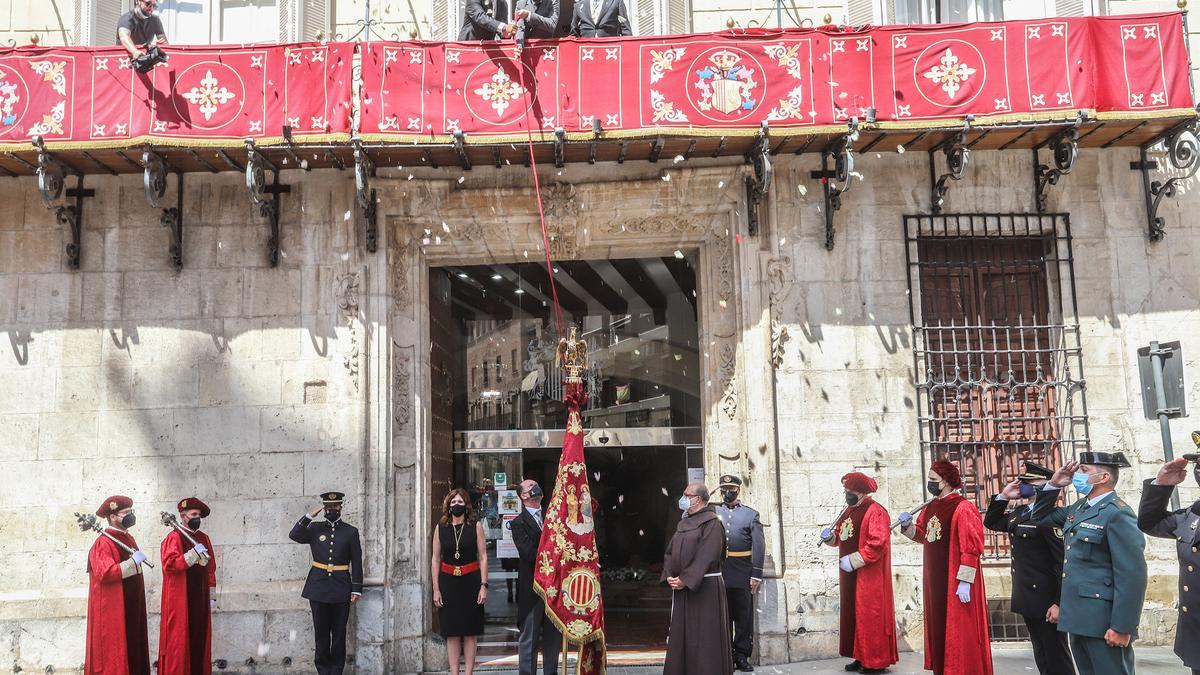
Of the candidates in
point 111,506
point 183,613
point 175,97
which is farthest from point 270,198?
point 183,613

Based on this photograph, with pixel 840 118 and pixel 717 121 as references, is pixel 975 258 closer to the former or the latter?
pixel 840 118

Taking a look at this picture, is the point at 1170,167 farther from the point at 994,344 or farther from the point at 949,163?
the point at 994,344

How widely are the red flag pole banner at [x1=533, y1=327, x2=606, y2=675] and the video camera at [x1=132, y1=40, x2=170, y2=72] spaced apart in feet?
15.4

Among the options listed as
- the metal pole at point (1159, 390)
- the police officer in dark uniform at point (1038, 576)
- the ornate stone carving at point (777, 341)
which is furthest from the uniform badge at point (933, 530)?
the ornate stone carving at point (777, 341)

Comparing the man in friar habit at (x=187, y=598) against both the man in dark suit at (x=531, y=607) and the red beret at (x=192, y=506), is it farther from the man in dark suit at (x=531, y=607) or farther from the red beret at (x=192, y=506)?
the man in dark suit at (x=531, y=607)

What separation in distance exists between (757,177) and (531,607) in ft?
15.7

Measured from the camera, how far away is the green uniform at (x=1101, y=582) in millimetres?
6160

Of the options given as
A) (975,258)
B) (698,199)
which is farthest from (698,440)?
(975,258)

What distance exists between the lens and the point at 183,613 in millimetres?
8711

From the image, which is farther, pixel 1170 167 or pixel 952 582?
pixel 1170 167

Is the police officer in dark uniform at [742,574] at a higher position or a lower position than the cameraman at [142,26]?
lower

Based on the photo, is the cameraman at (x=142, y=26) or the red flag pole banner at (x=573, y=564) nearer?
the red flag pole banner at (x=573, y=564)

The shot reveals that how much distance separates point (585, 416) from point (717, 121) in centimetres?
453

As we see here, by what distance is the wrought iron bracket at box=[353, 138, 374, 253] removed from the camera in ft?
30.9
